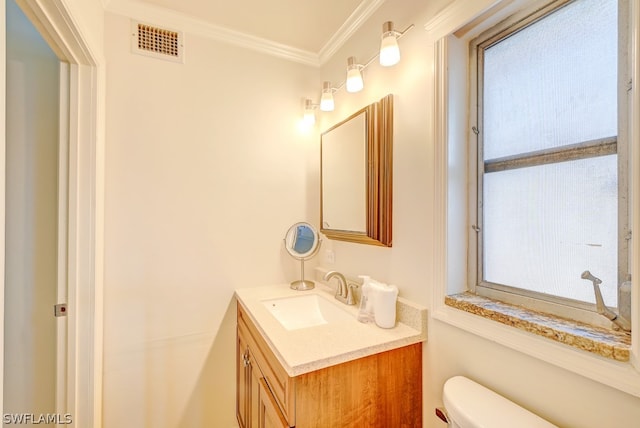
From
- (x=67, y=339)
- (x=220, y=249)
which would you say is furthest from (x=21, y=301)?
(x=220, y=249)

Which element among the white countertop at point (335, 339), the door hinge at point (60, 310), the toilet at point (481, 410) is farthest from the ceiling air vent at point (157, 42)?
the toilet at point (481, 410)

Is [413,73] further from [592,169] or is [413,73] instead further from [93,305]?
[93,305]

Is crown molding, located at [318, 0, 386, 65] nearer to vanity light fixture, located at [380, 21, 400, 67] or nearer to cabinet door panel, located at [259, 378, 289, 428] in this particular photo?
vanity light fixture, located at [380, 21, 400, 67]

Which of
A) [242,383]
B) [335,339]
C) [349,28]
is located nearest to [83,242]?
[242,383]

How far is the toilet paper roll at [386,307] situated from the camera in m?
1.15

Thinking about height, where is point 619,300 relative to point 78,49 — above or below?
below

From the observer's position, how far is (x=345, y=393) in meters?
0.96

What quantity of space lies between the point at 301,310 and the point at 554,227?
4.05 feet

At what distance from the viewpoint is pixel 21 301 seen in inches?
51.7

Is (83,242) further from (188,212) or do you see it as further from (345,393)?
(345,393)

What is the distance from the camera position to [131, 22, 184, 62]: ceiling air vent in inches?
58.5

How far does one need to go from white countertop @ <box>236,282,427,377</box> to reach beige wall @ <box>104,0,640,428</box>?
10 centimetres

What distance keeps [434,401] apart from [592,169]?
95 cm

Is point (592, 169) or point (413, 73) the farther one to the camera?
point (413, 73)
